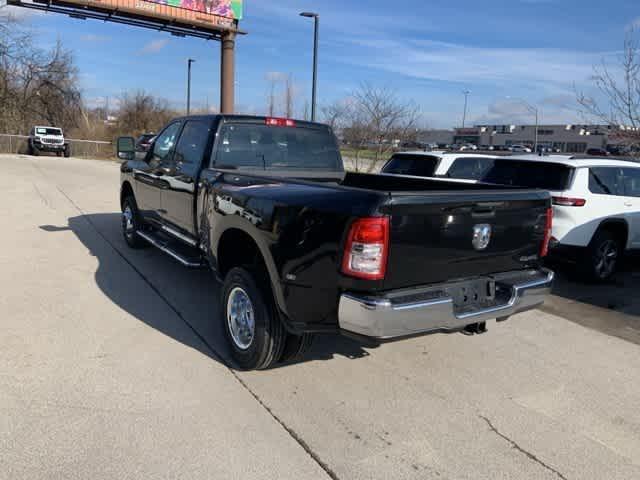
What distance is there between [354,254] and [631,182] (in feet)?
20.0

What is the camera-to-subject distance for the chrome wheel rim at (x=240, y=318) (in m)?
3.93

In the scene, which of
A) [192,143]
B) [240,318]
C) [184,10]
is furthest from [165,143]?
[184,10]

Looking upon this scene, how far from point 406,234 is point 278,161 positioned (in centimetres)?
260

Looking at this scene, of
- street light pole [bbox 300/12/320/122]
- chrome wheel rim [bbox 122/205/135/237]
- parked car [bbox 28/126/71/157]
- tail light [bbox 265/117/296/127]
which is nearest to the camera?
tail light [bbox 265/117/296/127]

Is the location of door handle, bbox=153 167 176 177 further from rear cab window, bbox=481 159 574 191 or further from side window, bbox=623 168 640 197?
side window, bbox=623 168 640 197

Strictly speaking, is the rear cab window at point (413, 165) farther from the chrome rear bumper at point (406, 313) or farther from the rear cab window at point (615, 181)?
the chrome rear bumper at point (406, 313)

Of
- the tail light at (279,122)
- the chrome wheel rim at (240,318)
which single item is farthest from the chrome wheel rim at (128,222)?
the chrome wheel rim at (240,318)

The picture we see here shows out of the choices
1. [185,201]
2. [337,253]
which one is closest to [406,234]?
[337,253]

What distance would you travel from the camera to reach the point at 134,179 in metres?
7.21

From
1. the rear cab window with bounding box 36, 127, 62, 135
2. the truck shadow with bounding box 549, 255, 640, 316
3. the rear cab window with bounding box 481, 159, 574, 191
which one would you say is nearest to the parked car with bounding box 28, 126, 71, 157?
the rear cab window with bounding box 36, 127, 62, 135

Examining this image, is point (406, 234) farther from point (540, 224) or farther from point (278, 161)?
point (278, 161)

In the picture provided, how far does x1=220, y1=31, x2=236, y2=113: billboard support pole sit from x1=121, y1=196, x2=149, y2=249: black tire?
1712 centimetres

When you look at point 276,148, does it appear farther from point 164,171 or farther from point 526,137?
point 526,137

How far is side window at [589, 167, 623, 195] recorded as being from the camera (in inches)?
269
